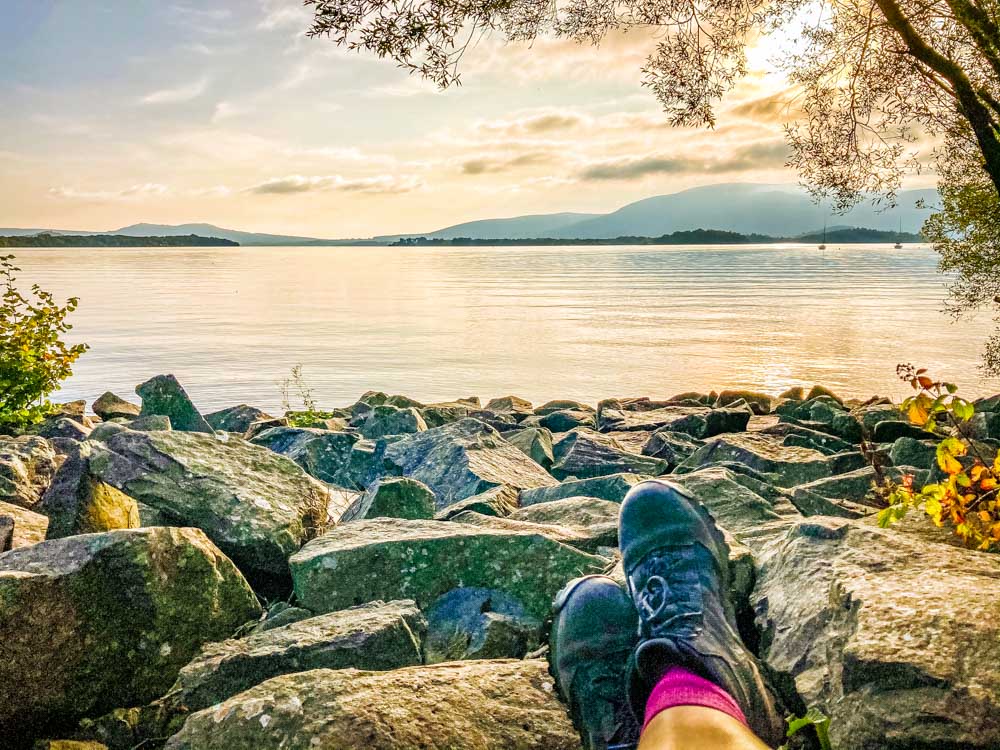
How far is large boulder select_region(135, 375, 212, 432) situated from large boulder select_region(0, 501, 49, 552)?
5374 mm

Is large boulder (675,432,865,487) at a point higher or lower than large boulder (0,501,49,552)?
lower

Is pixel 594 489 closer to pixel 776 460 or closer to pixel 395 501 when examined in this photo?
pixel 395 501

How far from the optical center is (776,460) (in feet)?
22.9

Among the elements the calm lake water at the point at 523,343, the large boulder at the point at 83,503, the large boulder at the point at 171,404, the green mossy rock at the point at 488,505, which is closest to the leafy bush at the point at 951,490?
the green mossy rock at the point at 488,505

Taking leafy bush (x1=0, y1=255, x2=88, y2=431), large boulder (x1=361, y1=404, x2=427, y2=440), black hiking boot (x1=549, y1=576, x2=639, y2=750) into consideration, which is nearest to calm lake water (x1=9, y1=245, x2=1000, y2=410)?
large boulder (x1=361, y1=404, x2=427, y2=440)

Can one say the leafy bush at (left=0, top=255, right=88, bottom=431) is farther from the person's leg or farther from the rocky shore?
the person's leg

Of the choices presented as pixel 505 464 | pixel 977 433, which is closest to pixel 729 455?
pixel 505 464

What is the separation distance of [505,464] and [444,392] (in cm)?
1290

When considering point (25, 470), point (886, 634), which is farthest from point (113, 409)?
point (886, 634)

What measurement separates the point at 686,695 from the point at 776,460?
16.7 ft

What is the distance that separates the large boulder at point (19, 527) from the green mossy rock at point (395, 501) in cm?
177

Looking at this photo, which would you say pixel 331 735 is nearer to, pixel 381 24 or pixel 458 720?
pixel 458 720

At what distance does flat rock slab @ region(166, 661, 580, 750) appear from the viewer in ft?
6.81

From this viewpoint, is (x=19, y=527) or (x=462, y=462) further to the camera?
(x=462, y=462)
